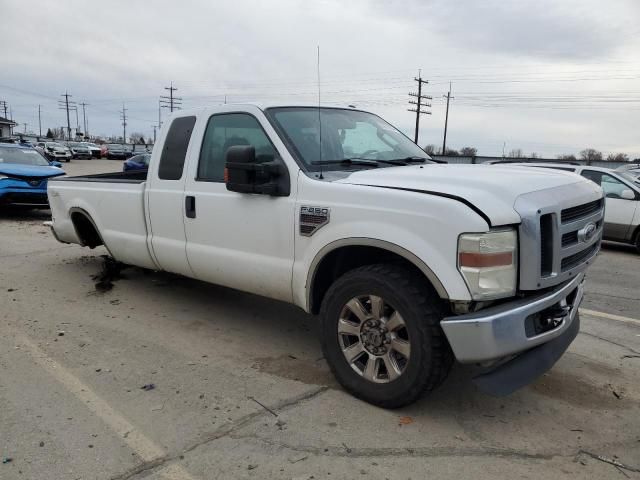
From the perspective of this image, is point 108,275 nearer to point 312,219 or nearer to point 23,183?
point 312,219

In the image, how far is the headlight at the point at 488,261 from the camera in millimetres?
2801

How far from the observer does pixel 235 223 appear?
13.7 ft

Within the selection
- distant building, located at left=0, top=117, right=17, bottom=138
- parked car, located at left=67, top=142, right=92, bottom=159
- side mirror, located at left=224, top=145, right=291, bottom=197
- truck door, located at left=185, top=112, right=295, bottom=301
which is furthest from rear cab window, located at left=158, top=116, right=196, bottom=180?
distant building, located at left=0, top=117, right=17, bottom=138

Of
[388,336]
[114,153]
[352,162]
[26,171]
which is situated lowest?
[388,336]

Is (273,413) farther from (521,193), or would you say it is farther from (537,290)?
(521,193)

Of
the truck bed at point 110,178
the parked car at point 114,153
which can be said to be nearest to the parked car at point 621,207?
the truck bed at point 110,178

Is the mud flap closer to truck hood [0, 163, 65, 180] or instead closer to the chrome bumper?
the chrome bumper

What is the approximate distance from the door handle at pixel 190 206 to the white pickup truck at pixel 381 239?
16 mm

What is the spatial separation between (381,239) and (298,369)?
138 cm

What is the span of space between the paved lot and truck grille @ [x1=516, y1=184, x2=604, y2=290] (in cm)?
93

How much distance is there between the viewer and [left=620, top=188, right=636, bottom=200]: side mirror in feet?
30.8

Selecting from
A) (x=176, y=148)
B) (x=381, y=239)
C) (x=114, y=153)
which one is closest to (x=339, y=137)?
(x=381, y=239)

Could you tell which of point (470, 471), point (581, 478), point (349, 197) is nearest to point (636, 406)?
point (581, 478)

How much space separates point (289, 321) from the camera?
5102 mm
